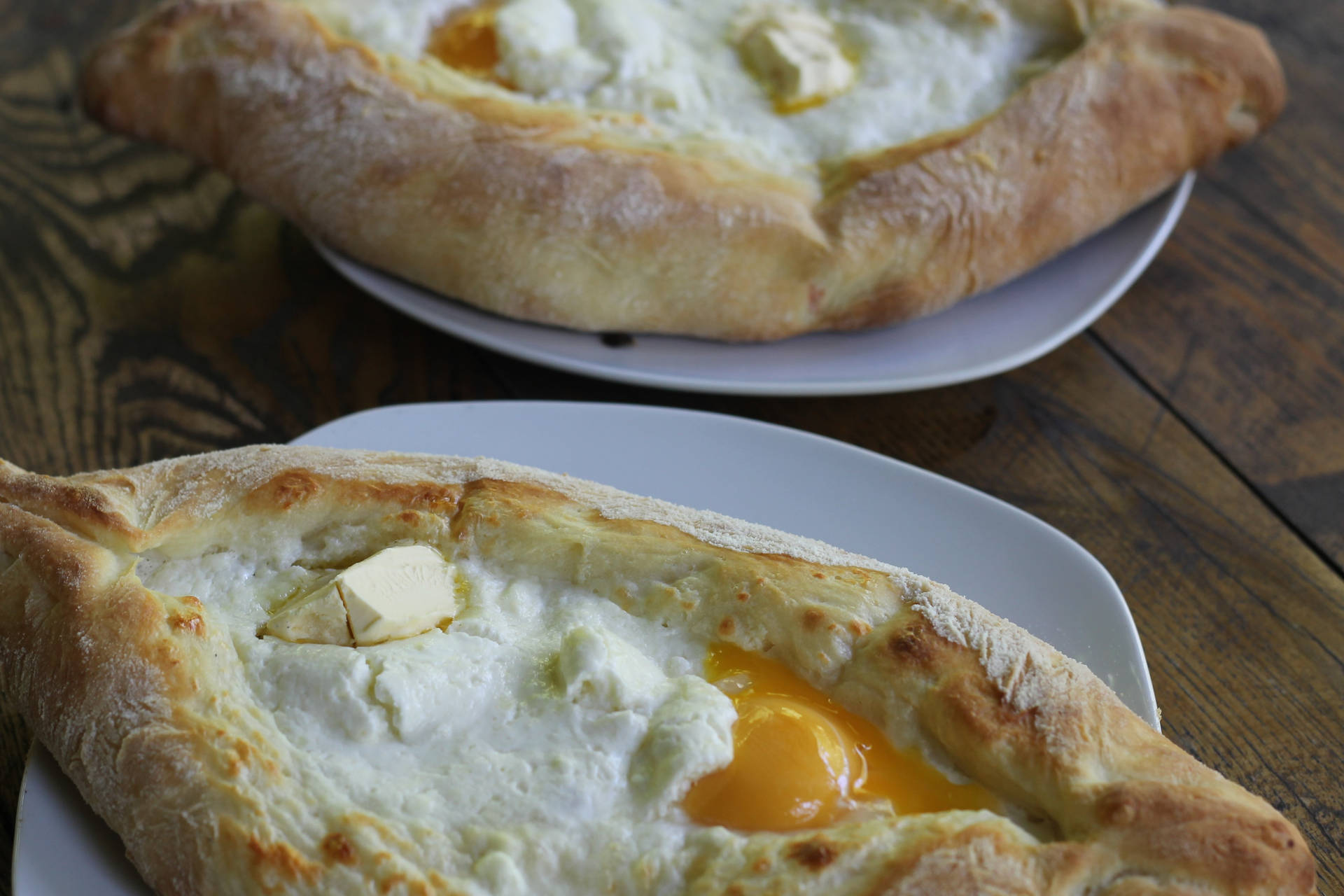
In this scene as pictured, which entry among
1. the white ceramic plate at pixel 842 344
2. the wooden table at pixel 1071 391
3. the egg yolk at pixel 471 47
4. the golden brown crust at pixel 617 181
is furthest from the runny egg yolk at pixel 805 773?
the egg yolk at pixel 471 47

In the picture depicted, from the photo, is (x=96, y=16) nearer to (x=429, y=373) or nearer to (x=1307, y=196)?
(x=429, y=373)

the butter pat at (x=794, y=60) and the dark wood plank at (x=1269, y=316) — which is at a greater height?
the butter pat at (x=794, y=60)

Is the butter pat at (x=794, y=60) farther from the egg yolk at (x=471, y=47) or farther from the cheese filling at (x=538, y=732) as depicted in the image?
the cheese filling at (x=538, y=732)

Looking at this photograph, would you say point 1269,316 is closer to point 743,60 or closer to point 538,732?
point 743,60

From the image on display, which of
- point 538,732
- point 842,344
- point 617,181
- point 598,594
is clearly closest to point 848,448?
point 842,344

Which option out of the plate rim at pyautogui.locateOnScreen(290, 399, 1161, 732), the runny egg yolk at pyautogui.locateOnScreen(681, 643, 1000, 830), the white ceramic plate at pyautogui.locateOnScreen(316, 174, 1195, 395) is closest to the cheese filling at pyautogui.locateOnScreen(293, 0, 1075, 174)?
the white ceramic plate at pyautogui.locateOnScreen(316, 174, 1195, 395)

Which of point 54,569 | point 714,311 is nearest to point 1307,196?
point 714,311

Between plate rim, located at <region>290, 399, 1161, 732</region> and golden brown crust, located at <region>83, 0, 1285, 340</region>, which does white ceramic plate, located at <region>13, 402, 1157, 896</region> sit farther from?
golden brown crust, located at <region>83, 0, 1285, 340</region>
